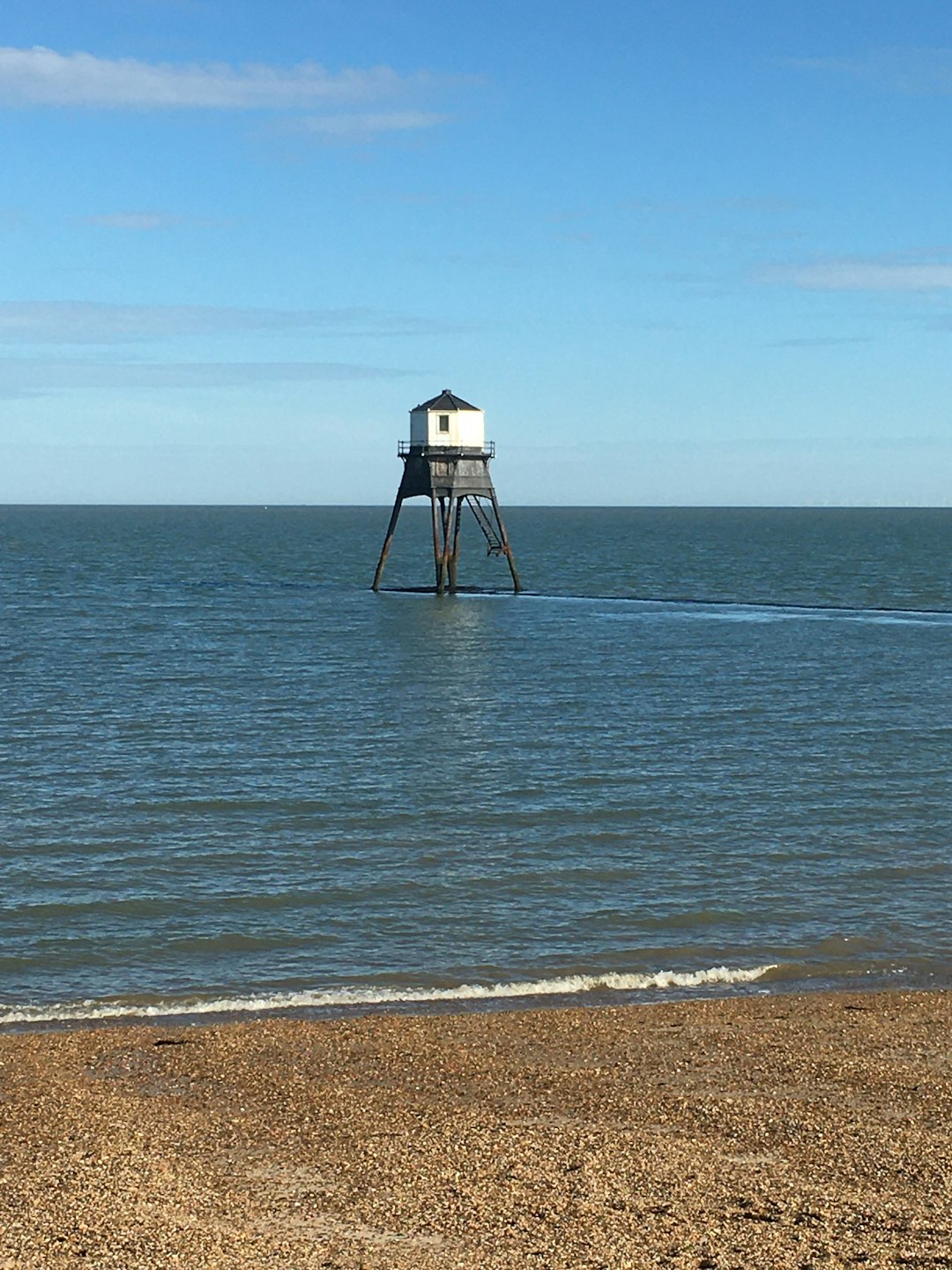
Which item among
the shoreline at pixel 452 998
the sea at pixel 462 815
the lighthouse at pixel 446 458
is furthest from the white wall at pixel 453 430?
the shoreline at pixel 452 998

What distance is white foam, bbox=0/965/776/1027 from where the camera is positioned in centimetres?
1557

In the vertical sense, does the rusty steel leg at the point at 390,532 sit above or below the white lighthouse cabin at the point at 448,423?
below

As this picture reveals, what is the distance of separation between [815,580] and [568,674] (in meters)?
44.5

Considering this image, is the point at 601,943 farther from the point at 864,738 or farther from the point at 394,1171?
the point at 864,738

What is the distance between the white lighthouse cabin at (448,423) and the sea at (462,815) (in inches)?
394

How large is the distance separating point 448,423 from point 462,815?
39.9 metres

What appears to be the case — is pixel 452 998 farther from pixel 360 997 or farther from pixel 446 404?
pixel 446 404

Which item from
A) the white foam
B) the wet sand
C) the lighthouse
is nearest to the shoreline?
the white foam

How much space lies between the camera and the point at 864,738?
31.6 m

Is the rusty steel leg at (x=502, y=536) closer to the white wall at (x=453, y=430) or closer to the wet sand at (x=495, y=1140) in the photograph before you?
the white wall at (x=453, y=430)

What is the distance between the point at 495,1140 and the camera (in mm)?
11250

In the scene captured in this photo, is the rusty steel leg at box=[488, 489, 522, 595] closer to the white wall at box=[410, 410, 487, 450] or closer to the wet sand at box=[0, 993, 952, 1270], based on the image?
the white wall at box=[410, 410, 487, 450]

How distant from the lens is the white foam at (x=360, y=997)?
15570 millimetres

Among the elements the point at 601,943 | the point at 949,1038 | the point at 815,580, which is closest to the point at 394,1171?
the point at 949,1038
